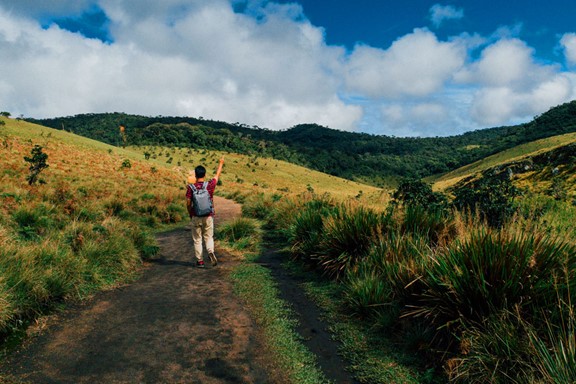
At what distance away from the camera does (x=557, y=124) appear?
13125 cm

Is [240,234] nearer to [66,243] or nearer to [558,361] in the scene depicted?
[66,243]

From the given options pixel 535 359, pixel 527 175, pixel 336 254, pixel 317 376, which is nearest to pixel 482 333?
pixel 535 359

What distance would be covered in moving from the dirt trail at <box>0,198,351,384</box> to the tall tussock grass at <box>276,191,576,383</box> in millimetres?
1207

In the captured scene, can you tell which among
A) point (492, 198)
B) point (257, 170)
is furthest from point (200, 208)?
point (257, 170)

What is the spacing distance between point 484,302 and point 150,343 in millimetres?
4047

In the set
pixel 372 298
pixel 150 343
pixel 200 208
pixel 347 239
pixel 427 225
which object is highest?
pixel 200 208

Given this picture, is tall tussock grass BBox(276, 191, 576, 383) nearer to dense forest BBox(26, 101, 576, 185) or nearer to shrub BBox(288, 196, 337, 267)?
shrub BBox(288, 196, 337, 267)

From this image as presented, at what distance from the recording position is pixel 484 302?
391cm

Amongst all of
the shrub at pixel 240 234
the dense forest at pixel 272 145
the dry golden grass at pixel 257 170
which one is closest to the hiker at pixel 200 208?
the shrub at pixel 240 234

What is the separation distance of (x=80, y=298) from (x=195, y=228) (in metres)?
2.87

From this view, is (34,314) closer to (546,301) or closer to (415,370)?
(415,370)

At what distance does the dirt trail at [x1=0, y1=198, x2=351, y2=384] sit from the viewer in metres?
3.57

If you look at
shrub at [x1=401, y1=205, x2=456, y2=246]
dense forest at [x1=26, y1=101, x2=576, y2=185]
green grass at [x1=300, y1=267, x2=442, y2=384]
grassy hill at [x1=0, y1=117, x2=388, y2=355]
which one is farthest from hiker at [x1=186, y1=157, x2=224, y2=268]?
dense forest at [x1=26, y1=101, x2=576, y2=185]

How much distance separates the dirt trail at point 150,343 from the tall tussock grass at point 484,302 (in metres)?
1.21
